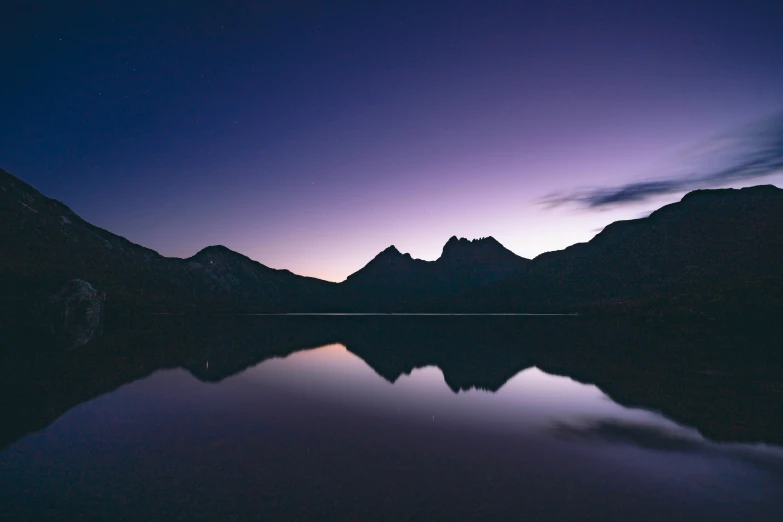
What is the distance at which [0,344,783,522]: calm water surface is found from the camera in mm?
11242

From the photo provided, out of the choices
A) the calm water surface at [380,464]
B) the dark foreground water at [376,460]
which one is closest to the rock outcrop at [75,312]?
the dark foreground water at [376,460]

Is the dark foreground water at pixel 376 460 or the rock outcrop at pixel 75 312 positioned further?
the rock outcrop at pixel 75 312

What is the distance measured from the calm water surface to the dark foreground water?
0.22ft

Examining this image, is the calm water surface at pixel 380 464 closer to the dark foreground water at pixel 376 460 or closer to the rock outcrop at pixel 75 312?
the dark foreground water at pixel 376 460

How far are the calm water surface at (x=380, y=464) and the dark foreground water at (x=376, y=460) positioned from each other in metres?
0.07

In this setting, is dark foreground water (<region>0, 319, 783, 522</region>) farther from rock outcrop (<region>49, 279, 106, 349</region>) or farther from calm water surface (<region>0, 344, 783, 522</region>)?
rock outcrop (<region>49, 279, 106, 349</region>)

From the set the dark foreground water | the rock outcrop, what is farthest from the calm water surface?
the rock outcrop

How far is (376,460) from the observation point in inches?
609

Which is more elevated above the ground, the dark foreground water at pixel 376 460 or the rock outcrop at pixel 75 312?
the rock outcrop at pixel 75 312

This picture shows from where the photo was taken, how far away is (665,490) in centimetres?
1262

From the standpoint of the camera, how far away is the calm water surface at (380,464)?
1124 centimetres

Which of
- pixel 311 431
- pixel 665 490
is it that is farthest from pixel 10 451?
pixel 665 490

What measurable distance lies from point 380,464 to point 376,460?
479mm

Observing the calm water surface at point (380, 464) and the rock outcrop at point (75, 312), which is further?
the rock outcrop at point (75, 312)
